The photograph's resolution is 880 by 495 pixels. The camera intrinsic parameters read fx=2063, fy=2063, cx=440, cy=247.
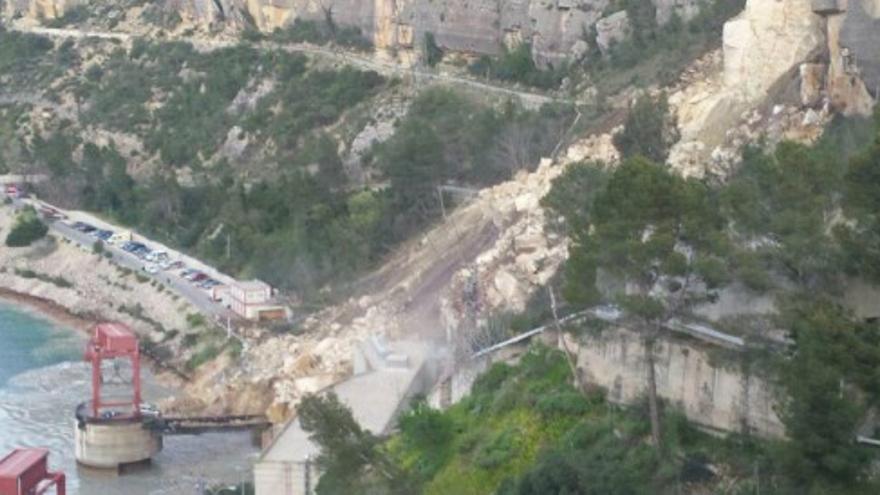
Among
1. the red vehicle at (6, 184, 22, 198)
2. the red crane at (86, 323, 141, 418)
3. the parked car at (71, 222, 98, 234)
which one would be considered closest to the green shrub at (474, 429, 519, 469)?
the red crane at (86, 323, 141, 418)

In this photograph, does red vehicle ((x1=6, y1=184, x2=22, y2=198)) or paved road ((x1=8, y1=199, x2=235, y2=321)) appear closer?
paved road ((x1=8, y1=199, x2=235, y2=321))

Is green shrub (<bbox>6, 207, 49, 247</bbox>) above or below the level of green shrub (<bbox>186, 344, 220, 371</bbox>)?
below

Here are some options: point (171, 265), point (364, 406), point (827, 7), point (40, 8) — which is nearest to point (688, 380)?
point (364, 406)

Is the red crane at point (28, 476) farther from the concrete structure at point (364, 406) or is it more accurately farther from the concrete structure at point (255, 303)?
the concrete structure at point (255, 303)

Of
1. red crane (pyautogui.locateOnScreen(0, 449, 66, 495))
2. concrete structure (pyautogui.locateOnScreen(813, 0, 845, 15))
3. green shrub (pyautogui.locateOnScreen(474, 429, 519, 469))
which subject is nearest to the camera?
green shrub (pyautogui.locateOnScreen(474, 429, 519, 469))

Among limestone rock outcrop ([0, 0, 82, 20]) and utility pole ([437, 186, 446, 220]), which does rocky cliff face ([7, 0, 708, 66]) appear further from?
limestone rock outcrop ([0, 0, 82, 20])

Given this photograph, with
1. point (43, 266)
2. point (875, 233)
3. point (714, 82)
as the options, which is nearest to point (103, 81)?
point (43, 266)
